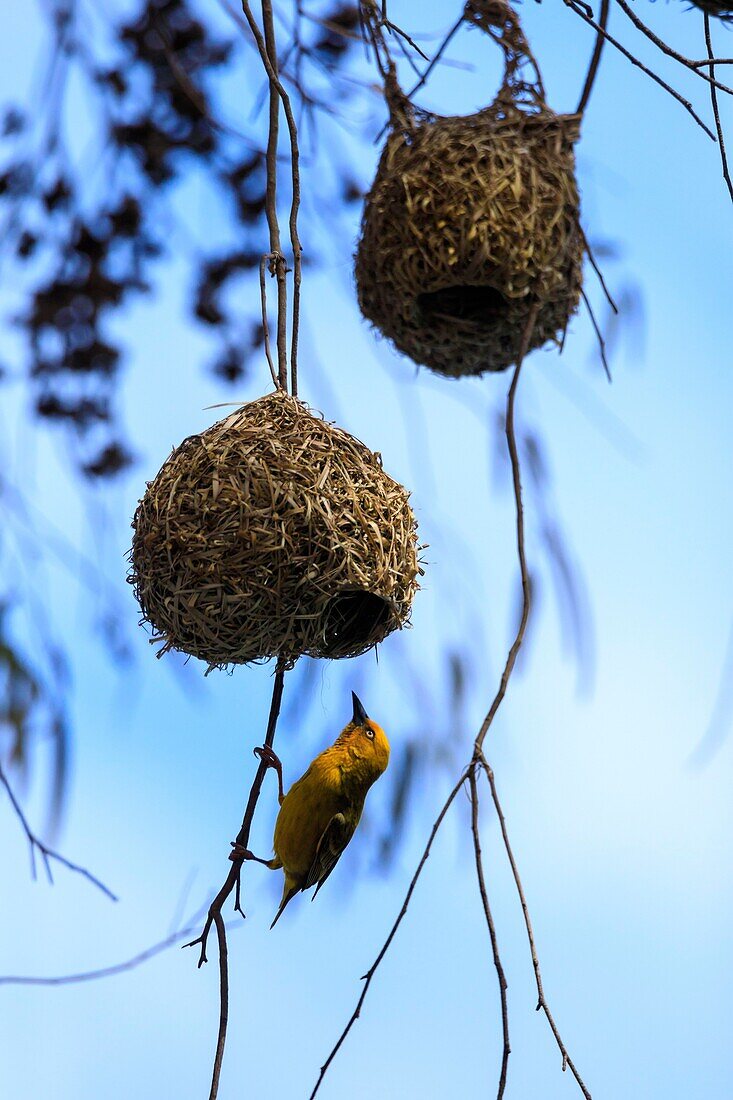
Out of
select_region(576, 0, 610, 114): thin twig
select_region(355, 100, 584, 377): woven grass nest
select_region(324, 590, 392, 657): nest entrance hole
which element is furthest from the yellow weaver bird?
select_region(576, 0, 610, 114): thin twig

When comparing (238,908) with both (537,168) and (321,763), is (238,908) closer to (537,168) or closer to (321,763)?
(321,763)

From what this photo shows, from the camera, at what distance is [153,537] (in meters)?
2.53

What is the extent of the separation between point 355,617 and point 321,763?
1.94ft

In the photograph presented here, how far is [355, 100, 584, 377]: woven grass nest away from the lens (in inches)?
125

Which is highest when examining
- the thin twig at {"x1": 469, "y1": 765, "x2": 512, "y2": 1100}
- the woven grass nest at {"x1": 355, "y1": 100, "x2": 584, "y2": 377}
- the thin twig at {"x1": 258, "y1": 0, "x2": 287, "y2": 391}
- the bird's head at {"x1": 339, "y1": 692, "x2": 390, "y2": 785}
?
the woven grass nest at {"x1": 355, "y1": 100, "x2": 584, "y2": 377}

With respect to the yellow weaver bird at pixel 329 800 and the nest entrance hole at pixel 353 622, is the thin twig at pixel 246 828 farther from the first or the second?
the yellow weaver bird at pixel 329 800

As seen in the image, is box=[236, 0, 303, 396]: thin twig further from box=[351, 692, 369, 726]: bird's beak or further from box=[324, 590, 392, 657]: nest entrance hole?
box=[351, 692, 369, 726]: bird's beak

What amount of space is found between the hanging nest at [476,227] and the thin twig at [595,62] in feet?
0.49

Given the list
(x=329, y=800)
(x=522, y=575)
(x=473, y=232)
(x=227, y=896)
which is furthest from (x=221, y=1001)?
(x=473, y=232)

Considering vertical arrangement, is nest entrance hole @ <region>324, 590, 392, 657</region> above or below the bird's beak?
below

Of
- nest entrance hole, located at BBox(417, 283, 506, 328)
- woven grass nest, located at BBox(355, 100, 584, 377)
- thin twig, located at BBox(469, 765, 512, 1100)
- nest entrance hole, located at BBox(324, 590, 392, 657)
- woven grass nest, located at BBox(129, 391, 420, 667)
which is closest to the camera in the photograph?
thin twig, located at BBox(469, 765, 512, 1100)

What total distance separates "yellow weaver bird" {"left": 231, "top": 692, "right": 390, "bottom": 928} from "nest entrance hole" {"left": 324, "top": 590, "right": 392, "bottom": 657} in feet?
1.63

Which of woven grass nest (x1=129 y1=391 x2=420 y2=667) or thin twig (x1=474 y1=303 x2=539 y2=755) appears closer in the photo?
thin twig (x1=474 y1=303 x2=539 y2=755)

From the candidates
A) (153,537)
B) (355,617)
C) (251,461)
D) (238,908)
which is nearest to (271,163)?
(251,461)
